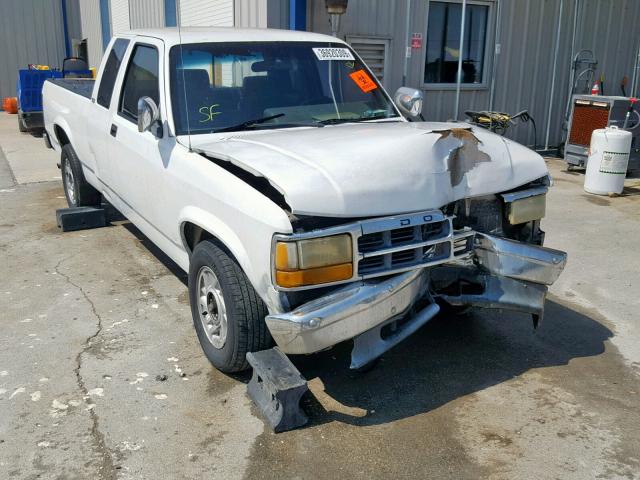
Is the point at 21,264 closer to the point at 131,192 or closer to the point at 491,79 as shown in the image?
the point at 131,192

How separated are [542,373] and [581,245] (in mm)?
3018

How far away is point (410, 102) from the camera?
5.07 meters

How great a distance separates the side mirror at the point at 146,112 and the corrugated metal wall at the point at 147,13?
1005cm

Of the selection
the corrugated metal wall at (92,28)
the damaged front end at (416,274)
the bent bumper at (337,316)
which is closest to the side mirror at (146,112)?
the damaged front end at (416,274)

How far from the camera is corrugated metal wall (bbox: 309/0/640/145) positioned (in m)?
10.2

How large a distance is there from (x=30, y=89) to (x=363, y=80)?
1057 cm

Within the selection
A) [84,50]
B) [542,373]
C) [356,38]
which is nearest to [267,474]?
[542,373]

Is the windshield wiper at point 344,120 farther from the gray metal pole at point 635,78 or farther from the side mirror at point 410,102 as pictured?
the gray metal pole at point 635,78

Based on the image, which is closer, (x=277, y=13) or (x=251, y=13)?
(x=277, y=13)

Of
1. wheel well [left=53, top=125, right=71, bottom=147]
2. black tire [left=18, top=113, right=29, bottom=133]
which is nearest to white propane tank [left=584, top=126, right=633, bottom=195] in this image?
wheel well [left=53, top=125, right=71, bottom=147]

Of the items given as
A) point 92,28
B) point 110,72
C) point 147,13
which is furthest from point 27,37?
point 110,72

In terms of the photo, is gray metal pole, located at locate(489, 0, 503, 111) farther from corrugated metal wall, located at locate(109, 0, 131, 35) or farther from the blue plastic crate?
corrugated metal wall, located at locate(109, 0, 131, 35)

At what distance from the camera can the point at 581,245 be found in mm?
6562

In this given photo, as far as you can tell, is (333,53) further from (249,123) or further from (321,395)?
(321,395)
